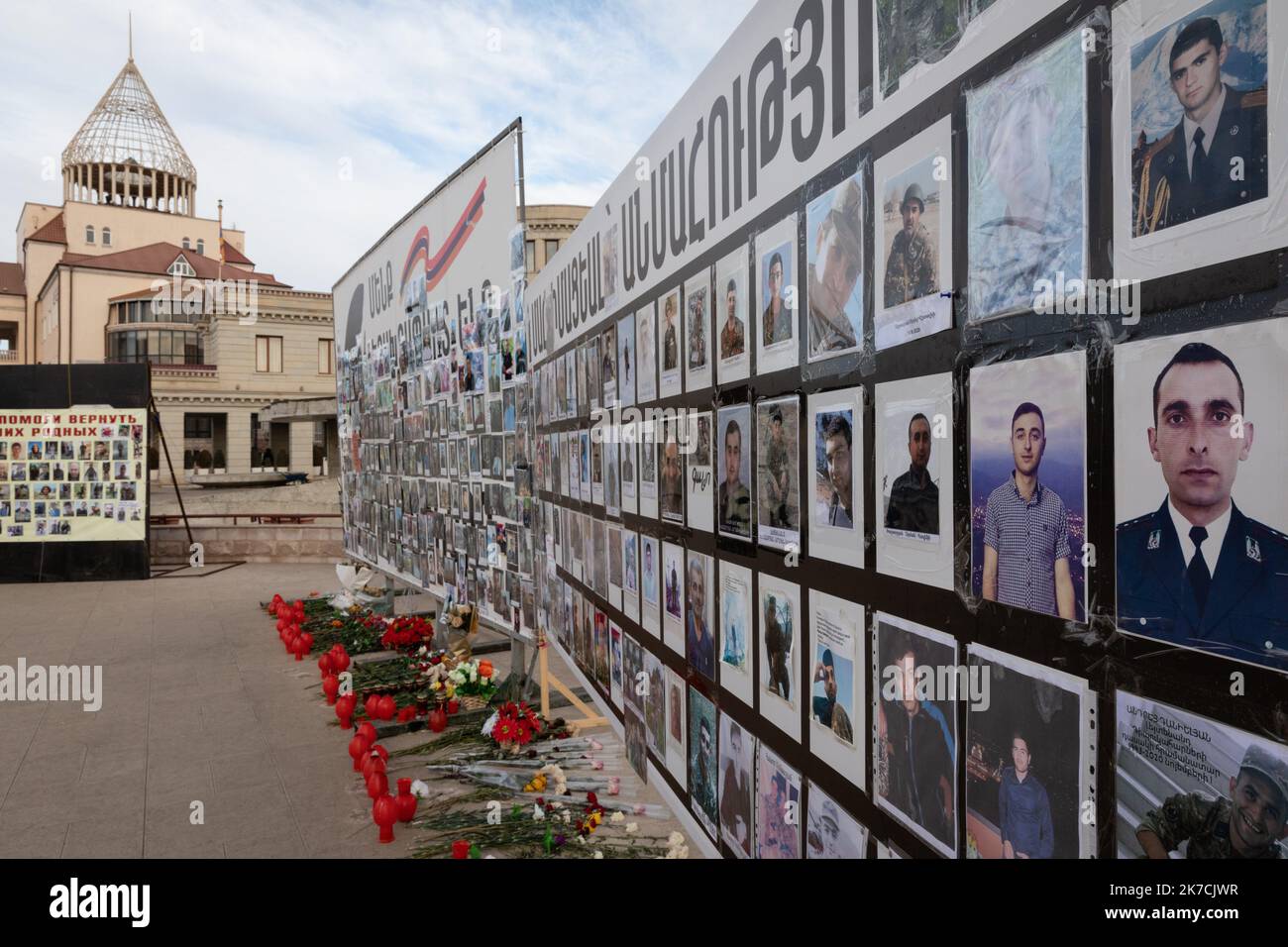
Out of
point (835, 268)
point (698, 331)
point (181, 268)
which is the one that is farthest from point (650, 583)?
point (181, 268)

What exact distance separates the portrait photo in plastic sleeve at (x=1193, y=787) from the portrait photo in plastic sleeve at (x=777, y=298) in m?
1.27

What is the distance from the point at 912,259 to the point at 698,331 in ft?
4.35

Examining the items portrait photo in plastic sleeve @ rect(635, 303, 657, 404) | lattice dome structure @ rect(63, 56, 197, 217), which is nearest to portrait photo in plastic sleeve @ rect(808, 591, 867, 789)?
portrait photo in plastic sleeve @ rect(635, 303, 657, 404)

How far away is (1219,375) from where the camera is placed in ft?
3.62

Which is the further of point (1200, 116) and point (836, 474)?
point (836, 474)

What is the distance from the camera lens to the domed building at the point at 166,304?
33.5m

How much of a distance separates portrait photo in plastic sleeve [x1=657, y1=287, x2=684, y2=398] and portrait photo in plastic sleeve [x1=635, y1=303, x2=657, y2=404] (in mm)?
73

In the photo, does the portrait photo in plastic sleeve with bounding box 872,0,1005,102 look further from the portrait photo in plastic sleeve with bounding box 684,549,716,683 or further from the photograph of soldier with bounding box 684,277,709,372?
the portrait photo in plastic sleeve with bounding box 684,549,716,683

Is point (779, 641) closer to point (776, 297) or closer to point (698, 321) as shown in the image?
point (776, 297)

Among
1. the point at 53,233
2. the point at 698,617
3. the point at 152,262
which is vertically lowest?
the point at 698,617

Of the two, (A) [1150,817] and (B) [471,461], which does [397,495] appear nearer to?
(B) [471,461]

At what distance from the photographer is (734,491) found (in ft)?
8.84

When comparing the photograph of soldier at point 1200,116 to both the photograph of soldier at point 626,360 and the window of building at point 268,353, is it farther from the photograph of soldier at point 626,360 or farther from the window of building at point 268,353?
the window of building at point 268,353

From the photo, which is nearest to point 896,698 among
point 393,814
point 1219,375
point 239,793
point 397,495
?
point 1219,375
